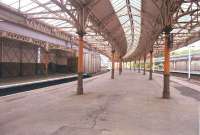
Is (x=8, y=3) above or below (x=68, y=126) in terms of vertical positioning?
above

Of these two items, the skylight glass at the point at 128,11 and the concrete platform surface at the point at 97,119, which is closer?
the concrete platform surface at the point at 97,119

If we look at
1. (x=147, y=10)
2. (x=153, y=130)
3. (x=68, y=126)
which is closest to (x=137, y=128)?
(x=153, y=130)

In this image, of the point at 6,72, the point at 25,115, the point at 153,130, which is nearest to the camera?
the point at 153,130

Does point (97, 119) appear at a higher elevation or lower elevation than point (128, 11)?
lower

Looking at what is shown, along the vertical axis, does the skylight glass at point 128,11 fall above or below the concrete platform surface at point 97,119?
above

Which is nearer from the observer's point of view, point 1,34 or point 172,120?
point 172,120

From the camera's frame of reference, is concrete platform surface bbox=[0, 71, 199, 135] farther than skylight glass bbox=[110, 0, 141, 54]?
No

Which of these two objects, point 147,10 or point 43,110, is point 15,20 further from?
point 43,110

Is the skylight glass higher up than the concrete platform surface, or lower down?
higher up

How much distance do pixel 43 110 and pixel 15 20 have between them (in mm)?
14404

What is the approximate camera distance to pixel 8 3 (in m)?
20.3

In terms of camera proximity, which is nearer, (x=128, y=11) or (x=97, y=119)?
(x=97, y=119)

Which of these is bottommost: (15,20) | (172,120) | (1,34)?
(172,120)

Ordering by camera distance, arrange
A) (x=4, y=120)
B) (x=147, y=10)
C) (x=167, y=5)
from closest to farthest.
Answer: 1. (x=4, y=120)
2. (x=167, y=5)
3. (x=147, y=10)
